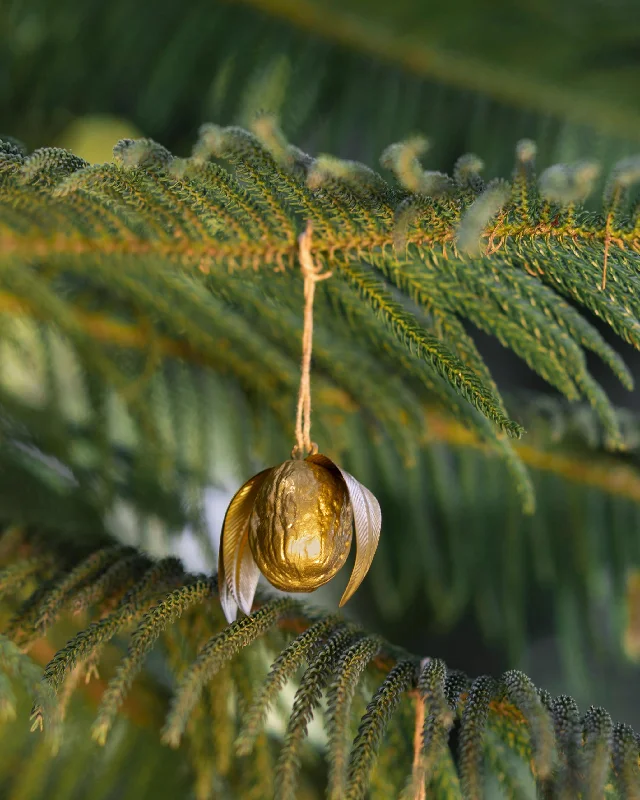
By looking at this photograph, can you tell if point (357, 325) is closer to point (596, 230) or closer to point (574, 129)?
point (596, 230)

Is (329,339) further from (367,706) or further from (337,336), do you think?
(367,706)

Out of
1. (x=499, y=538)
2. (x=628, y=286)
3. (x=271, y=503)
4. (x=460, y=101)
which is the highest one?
(x=460, y=101)

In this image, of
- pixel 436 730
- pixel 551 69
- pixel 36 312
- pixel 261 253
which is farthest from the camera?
pixel 551 69

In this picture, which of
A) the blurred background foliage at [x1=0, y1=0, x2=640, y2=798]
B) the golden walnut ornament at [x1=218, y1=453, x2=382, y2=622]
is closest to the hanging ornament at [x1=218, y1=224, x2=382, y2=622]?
the golden walnut ornament at [x1=218, y1=453, x2=382, y2=622]

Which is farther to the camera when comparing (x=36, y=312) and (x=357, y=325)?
(x=36, y=312)

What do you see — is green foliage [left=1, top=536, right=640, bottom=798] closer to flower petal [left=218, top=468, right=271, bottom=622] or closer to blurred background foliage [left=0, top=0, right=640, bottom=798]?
flower petal [left=218, top=468, right=271, bottom=622]

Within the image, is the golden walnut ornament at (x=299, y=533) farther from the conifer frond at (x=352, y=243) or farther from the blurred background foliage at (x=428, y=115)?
the blurred background foliage at (x=428, y=115)

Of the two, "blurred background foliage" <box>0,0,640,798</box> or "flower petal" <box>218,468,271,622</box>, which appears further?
"blurred background foliage" <box>0,0,640,798</box>

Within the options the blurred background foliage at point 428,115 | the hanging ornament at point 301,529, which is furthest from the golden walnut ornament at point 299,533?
the blurred background foliage at point 428,115

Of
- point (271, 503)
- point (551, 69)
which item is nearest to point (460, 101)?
point (551, 69)
